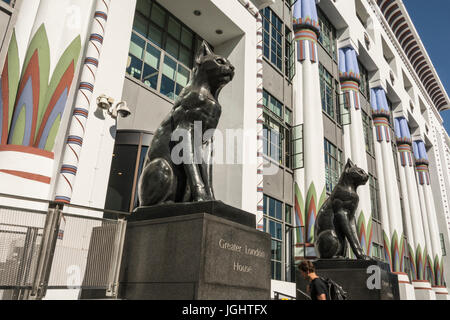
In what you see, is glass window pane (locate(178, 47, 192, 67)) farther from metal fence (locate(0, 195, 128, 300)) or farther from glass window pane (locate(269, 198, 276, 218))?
metal fence (locate(0, 195, 128, 300))

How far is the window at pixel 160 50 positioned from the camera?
1323cm

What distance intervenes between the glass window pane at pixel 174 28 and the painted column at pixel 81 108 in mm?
5444

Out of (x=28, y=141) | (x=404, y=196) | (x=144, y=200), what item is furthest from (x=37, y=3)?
(x=404, y=196)

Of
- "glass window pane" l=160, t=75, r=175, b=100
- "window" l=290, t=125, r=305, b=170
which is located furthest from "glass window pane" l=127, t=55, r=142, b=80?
"window" l=290, t=125, r=305, b=170

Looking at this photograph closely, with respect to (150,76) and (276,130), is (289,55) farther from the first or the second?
(150,76)

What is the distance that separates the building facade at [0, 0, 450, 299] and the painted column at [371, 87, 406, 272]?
95 mm

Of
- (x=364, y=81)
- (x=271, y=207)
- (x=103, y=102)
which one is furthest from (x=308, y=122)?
(x=364, y=81)

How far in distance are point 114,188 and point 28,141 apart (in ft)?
11.2

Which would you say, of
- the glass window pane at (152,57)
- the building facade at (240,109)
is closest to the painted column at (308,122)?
the building facade at (240,109)

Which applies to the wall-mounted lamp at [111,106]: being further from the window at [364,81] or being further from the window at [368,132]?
the window at [364,81]

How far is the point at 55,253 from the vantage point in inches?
173

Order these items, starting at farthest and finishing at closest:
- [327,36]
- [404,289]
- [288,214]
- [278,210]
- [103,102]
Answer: [327,36]
[404,289]
[288,214]
[278,210]
[103,102]

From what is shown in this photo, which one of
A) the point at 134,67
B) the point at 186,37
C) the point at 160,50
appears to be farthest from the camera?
the point at 186,37

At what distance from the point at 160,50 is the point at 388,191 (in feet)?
71.5
